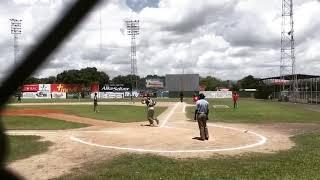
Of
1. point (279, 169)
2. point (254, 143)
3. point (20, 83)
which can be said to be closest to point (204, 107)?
point (254, 143)

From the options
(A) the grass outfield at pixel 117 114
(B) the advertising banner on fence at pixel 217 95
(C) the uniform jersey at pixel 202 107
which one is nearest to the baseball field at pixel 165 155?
(C) the uniform jersey at pixel 202 107

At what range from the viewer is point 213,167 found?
45.1 ft

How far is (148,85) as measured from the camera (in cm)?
13625

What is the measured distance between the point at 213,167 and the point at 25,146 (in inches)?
296

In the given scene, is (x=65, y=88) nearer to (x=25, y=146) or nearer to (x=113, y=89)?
(x=113, y=89)

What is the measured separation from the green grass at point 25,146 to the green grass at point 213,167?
115 inches

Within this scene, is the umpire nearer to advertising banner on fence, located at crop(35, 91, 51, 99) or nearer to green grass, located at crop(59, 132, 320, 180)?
green grass, located at crop(59, 132, 320, 180)

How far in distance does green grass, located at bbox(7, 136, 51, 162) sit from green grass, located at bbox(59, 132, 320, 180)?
292 cm

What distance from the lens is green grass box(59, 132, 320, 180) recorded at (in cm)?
1229

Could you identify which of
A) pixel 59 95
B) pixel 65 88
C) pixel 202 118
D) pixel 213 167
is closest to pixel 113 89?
pixel 65 88

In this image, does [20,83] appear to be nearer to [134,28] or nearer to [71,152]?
[71,152]


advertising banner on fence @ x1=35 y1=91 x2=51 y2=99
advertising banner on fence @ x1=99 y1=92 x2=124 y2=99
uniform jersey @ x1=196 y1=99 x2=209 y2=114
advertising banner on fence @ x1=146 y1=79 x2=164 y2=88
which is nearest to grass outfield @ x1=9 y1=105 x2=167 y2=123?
uniform jersey @ x1=196 y1=99 x2=209 y2=114

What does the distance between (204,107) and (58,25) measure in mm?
19834

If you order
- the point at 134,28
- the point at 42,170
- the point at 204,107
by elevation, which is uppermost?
the point at 134,28
